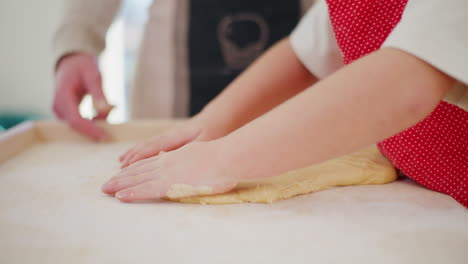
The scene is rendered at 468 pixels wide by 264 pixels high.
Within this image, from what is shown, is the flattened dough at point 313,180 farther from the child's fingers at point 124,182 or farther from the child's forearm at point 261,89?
the child's forearm at point 261,89

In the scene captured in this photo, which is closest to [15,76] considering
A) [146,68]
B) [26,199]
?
[146,68]

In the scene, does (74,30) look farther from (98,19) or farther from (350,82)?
(350,82)

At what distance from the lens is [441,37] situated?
38 centimetres

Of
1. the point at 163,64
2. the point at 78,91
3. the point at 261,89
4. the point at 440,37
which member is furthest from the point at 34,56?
the point at 440,37

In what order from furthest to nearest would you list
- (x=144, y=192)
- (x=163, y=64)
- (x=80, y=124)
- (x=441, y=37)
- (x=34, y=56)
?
(x=34, y=56) → (x=163, y=64) → (x=80, y=124) → (x=144, y=192) → (x=441, y=37)

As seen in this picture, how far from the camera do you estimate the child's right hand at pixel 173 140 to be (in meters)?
0.61

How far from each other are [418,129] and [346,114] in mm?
154

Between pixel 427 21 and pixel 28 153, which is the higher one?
pixel 427 21

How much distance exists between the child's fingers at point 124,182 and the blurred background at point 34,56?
198 centimetres

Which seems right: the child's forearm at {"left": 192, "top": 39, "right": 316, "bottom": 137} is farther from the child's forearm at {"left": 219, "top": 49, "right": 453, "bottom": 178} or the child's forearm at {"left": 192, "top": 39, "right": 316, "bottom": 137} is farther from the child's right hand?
the child's forearm at {"left": 219, "top": 49, "right": 453, "bottom": 178}

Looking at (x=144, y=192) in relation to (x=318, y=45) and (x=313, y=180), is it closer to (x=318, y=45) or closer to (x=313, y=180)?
(x=313, y=180)

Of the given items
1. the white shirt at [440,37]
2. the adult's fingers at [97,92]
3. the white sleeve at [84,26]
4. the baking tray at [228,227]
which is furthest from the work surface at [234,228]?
the white sleeve at [84,26]

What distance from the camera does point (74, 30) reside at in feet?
2.97

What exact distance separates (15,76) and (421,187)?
2.52 meters
